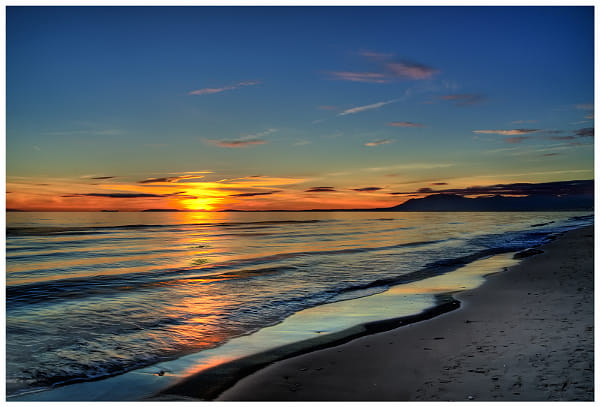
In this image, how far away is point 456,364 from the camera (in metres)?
6.93

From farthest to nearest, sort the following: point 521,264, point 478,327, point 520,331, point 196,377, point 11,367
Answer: point 521,264
point 478,327
point 520,331
point 11,367
point 196,377

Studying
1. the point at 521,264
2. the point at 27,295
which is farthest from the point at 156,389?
the point at 521,264

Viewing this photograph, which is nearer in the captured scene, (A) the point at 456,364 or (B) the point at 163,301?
(A) the point at 456,364

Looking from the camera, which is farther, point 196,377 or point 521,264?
point 521,264

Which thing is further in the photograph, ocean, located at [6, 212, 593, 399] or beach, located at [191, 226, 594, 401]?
ocean, located at [6, 212, 593, 399]

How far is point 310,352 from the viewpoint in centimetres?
808

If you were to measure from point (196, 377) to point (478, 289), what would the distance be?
1012cm

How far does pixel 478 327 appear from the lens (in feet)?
30.4

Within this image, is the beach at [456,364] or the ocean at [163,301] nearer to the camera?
the beach at [456,364]

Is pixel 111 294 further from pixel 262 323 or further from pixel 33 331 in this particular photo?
pixel 262 323

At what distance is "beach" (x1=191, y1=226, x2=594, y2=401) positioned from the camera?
5.96 meters

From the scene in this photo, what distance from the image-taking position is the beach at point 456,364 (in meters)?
5.96

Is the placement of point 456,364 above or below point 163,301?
above

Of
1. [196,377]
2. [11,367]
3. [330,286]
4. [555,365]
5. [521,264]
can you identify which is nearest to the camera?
[555,365]
